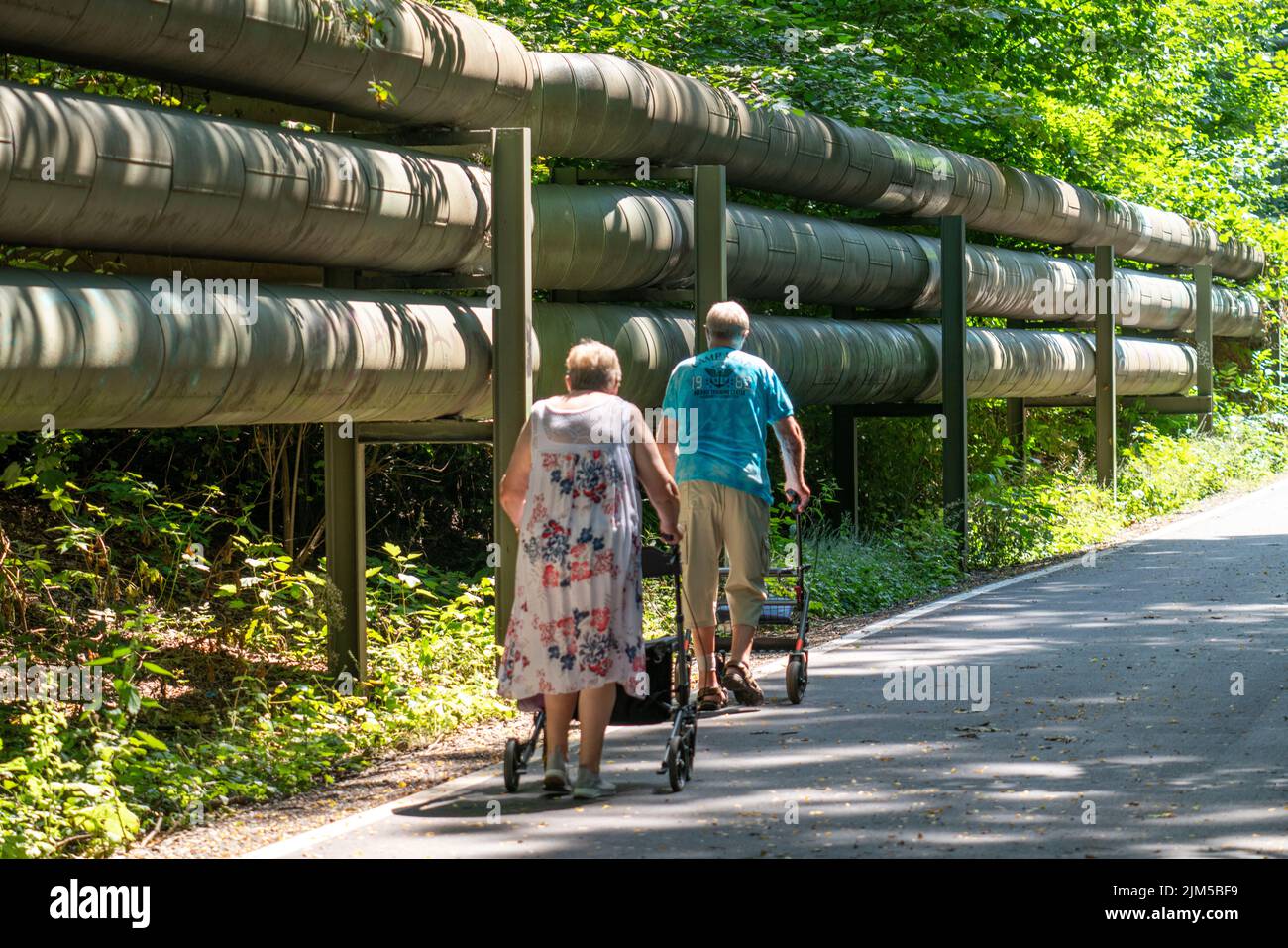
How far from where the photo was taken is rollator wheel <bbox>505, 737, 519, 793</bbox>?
7.31 m

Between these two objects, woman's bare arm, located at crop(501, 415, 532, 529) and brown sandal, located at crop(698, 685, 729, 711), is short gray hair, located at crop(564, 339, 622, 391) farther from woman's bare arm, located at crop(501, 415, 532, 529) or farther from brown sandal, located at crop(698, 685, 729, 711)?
brown sandal, located at crop(698, 685, 729, 711)

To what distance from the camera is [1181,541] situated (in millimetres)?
18828

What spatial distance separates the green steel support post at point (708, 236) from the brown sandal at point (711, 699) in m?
3.80

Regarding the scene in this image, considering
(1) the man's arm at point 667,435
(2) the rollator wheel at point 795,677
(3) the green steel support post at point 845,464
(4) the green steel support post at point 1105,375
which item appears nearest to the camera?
(1) the man's arm at point 667,435

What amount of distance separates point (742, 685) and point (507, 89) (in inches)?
163

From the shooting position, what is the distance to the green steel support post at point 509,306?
10141 millimetres

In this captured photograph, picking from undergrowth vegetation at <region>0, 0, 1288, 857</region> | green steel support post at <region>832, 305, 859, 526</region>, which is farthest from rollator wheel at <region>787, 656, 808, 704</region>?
green steel support post at <region>832, 305, 859, 526</region>

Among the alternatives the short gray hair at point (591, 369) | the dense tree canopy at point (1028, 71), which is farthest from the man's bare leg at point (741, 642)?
the dense tree canopy at point (1028, 71)

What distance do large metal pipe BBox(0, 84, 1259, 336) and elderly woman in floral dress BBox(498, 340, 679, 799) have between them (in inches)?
92.8

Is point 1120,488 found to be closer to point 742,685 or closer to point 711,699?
point 742,685

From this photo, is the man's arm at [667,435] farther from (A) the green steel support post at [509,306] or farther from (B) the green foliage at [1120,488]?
(B) the green foliage at [1120,488]

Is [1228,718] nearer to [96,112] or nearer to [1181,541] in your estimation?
[96,112]

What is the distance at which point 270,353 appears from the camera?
29.0 feet

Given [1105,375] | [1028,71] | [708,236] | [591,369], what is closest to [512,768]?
[591,369]
